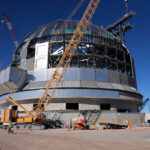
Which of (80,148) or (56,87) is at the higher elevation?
(56,87)

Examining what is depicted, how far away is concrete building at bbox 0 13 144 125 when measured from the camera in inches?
1666

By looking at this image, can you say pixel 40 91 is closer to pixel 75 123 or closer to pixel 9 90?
pixel 9 90

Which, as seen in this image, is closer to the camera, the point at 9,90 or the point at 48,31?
the point at 9,90

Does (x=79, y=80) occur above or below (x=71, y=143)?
above

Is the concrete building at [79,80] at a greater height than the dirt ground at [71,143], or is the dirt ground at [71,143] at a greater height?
the concrete building at [79,80]

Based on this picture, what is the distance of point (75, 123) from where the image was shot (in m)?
33.9

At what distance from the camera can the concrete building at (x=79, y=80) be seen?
42.3 metres

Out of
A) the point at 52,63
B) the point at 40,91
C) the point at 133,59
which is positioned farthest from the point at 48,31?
the point at 133,59

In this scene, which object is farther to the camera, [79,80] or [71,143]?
[79,80]

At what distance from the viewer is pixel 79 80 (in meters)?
45.9

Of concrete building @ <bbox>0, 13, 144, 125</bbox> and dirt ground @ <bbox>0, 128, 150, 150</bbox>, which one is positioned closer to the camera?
dirt ground @ <bbox>0, 128, 150, 150</bbox>

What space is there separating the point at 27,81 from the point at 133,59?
129ft

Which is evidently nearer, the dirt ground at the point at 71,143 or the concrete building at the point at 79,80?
the dirt ground at the point at 71,143

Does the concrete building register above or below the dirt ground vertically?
above
